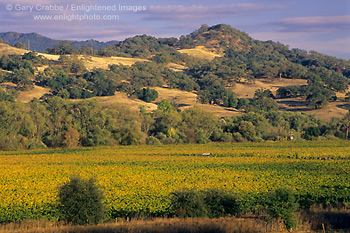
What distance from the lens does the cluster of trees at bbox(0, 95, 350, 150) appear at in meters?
70.6

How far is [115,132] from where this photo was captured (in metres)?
74.2

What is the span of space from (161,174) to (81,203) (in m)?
19.0

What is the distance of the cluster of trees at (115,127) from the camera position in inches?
2778

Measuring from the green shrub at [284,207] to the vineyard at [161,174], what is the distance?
4.20m

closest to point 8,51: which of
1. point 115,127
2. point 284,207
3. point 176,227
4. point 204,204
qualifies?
point 115,127

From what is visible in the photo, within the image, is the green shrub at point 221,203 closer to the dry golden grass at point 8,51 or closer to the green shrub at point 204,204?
the green shrub at point 204,204

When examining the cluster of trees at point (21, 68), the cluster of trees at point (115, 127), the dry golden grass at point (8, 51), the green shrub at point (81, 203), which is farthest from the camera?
the dry golden grass at point (8, 51)

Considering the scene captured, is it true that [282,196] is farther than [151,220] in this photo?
No

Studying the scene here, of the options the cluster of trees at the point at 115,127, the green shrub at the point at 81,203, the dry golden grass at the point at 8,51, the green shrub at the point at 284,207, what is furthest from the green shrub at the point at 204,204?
the dry golden grass at the point at 8,51

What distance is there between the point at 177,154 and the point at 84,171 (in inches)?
715

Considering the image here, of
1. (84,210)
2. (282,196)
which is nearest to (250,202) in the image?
(282,196)

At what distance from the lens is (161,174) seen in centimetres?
3900

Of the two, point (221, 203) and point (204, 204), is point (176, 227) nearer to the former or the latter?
point (204, 204)

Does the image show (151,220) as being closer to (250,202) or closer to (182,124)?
(250,202)
